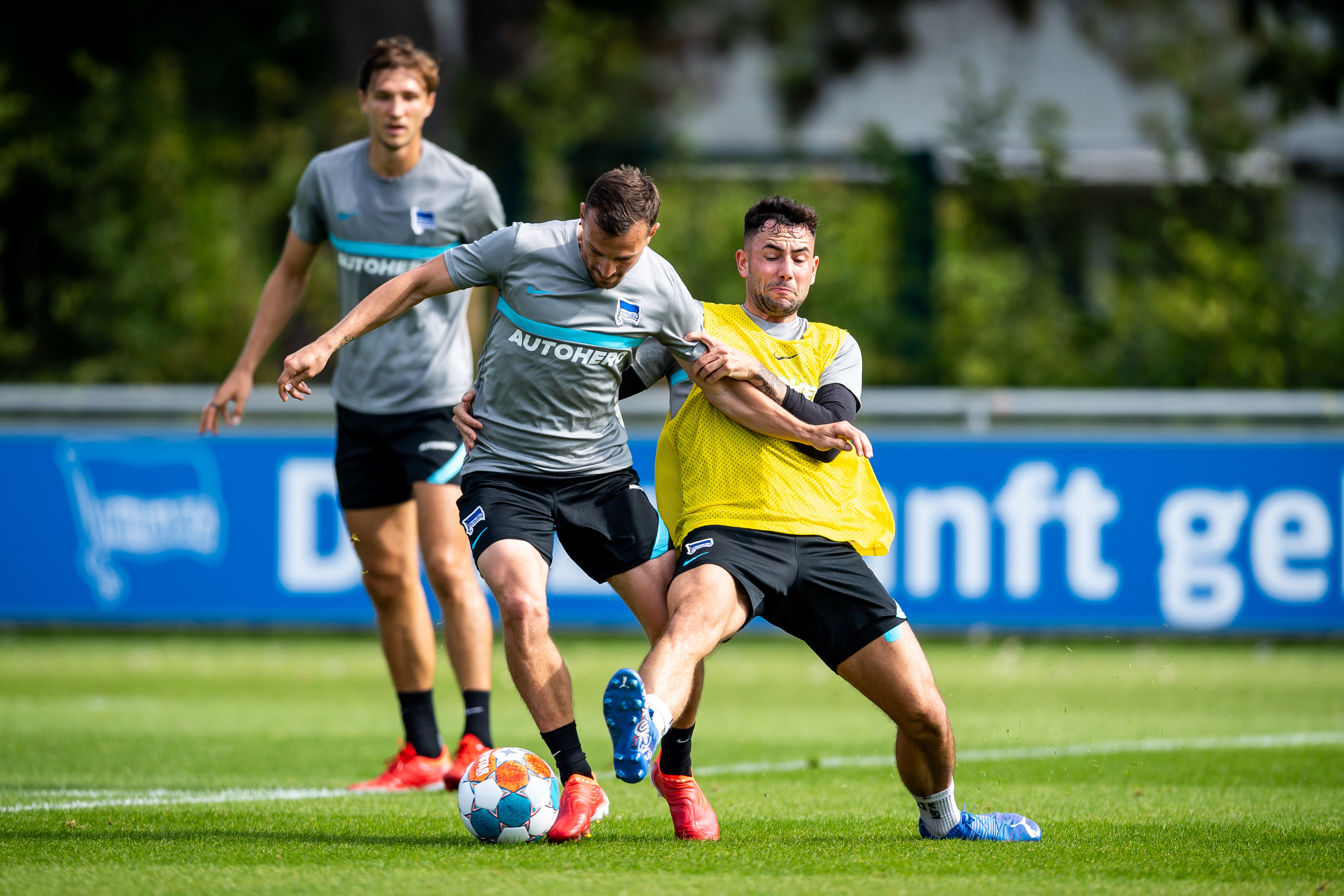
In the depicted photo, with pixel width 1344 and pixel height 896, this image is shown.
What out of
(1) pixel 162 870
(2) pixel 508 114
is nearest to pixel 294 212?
(1) pixel 162 870

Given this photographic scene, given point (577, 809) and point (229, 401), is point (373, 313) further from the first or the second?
point (577, 809)

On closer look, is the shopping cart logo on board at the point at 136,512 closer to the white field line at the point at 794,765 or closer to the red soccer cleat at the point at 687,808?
the white field line at the point at 794,765

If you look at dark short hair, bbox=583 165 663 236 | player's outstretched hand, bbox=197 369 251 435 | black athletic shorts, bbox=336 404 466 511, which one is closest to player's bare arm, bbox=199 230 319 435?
player's outstretched hand, bbox=197 369 251 435

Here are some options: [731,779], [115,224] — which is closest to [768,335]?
[731,779]

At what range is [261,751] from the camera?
729 centimetres

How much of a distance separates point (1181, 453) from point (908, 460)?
6.64 feet

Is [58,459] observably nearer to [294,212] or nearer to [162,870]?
[294,212]

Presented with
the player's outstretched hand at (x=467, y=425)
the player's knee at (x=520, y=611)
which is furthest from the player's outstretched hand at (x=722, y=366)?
the player's knee at (x=520, y=611)

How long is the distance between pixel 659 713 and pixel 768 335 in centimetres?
143

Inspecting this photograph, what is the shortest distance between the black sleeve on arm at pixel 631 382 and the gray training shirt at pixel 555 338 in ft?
0.08

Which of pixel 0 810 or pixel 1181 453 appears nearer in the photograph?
pixel 0 810

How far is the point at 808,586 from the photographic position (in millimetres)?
4941

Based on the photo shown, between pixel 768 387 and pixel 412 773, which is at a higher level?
pixel 768 387

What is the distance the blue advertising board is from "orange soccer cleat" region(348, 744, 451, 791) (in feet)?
17.0
